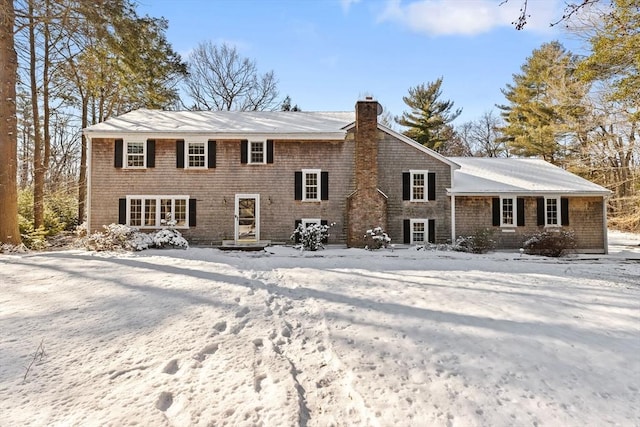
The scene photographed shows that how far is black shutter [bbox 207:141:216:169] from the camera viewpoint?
578 inches

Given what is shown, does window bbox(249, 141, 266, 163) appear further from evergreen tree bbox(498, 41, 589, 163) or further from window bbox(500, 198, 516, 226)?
evergreen tree bbox(498, 41, 589, 163)

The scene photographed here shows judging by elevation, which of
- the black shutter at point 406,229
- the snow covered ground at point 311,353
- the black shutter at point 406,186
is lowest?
the snow covered ground at point 311,353

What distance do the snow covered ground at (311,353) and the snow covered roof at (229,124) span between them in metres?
9.31

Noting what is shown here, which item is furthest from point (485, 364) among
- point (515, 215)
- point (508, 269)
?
point (515, 215)

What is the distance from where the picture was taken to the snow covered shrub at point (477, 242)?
13867 mm

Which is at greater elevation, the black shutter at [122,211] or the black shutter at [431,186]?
the black shutter at [431,186]

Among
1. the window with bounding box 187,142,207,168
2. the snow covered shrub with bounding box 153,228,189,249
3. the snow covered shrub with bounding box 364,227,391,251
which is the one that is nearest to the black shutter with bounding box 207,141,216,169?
the window with bounding box 187,142,207,168

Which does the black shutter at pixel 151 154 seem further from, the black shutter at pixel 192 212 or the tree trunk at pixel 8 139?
the tree trunk at pixel 8 139

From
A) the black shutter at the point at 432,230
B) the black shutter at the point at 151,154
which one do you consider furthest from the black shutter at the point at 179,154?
the black shutter at the point at 432,230

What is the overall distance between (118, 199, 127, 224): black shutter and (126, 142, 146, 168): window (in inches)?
66.0

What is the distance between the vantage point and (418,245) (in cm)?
1472

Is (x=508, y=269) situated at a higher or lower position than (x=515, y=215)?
lower

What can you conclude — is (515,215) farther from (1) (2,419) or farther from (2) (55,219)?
(2) (55,219)

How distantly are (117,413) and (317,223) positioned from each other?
12.5 meters
